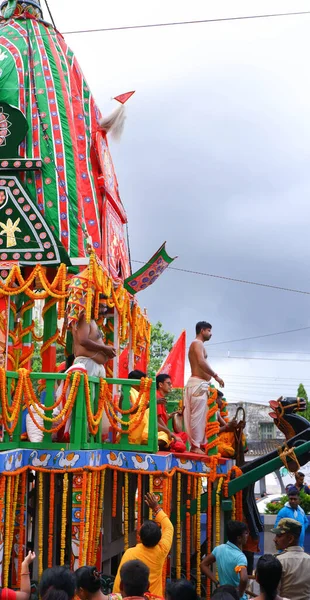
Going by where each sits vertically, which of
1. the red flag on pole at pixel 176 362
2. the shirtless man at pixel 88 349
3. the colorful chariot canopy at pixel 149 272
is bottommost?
the shirtless man at pixel 88 349

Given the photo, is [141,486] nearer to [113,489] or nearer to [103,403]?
[113,489]

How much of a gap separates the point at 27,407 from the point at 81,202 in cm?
471

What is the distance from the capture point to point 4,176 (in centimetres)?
1064

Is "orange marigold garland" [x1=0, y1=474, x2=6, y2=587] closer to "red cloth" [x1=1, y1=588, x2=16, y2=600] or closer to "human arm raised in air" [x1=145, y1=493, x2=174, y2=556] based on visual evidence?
"human arm raised in air" [x1=145, y1=493, x2=174, y2=556]

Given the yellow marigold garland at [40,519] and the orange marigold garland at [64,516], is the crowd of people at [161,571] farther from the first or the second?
the yellow marigold garland at [40,519]

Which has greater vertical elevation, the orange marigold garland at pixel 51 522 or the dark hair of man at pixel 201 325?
the dark hair of man at pixel 201 325

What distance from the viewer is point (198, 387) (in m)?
10.0

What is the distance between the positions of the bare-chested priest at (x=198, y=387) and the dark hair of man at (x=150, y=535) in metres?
3.76

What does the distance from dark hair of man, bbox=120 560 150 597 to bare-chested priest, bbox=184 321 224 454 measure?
5276 millimetres

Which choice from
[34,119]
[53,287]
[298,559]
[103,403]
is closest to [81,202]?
[34,119]

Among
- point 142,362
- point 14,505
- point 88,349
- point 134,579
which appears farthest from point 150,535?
point 142,362

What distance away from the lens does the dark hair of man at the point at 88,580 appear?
16.5ft

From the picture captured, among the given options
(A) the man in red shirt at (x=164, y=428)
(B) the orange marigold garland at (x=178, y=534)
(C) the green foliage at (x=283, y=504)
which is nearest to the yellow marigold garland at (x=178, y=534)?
(B) the orange marigold garland at (x=178, y=534)

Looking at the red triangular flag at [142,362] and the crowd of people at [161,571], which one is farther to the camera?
the red triangular flag at [142,362]
